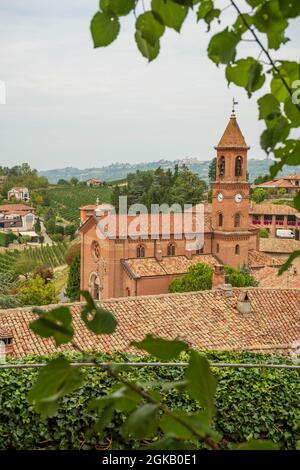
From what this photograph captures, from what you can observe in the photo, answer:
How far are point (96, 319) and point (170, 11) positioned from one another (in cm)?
50

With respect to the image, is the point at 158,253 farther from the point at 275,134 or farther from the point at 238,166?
the point at 275,134

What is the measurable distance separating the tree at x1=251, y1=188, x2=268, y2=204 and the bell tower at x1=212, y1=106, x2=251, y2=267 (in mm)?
26909

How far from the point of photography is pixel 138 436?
0.70m

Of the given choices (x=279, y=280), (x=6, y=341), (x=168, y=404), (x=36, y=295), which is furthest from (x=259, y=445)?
(x=36, y=295)

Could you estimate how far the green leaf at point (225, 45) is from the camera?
911 mm

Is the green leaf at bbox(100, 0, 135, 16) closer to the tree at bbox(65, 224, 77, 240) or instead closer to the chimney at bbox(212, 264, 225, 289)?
the chimney at bbox(212, 264, 225, 289)

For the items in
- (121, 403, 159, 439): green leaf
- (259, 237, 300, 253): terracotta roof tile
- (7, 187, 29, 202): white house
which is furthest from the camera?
(7, 187, 29, 202): white house

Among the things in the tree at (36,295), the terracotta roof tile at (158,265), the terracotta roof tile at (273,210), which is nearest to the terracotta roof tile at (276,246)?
the terracotta roof tile at (158,265)

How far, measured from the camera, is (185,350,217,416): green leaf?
0.74 m

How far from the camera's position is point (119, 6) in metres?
0.86

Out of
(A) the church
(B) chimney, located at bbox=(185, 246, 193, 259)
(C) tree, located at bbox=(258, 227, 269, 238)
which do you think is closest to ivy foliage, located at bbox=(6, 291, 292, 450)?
(A) the church

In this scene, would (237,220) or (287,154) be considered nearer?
(287,154)

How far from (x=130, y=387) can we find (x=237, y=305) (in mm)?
11773
